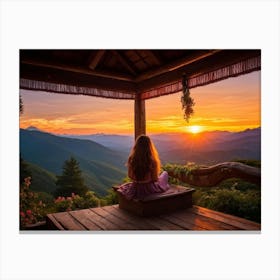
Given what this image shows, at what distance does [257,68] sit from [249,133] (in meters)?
0.93

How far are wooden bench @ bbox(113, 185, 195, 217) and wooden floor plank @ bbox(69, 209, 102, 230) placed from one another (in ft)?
2.04

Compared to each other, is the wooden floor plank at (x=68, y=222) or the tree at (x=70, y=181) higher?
the tree at (x=70, y=181)

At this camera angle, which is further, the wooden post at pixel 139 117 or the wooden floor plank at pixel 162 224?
the wooden post at pixel 139 117

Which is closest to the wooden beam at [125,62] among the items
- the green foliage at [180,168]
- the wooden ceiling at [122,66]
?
the wooden ceiling at [122,66]

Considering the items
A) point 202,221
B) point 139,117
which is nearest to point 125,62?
point 139,117

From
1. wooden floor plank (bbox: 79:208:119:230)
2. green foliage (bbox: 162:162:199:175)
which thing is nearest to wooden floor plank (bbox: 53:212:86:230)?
wooden floor plank (bbox: 79:208:119:230)

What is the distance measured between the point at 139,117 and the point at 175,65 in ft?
5.25

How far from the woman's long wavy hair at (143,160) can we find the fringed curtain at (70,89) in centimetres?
145

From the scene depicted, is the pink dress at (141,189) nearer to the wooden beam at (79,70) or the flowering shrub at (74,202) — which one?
the flowering shrub at (74,202)

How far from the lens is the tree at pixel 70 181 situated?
459 centimetres

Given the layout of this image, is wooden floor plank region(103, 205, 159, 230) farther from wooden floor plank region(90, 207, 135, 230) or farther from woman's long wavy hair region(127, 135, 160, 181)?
woman's long wavy hair region(127, 135, 160, 181)

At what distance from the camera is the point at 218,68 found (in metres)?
3.50
